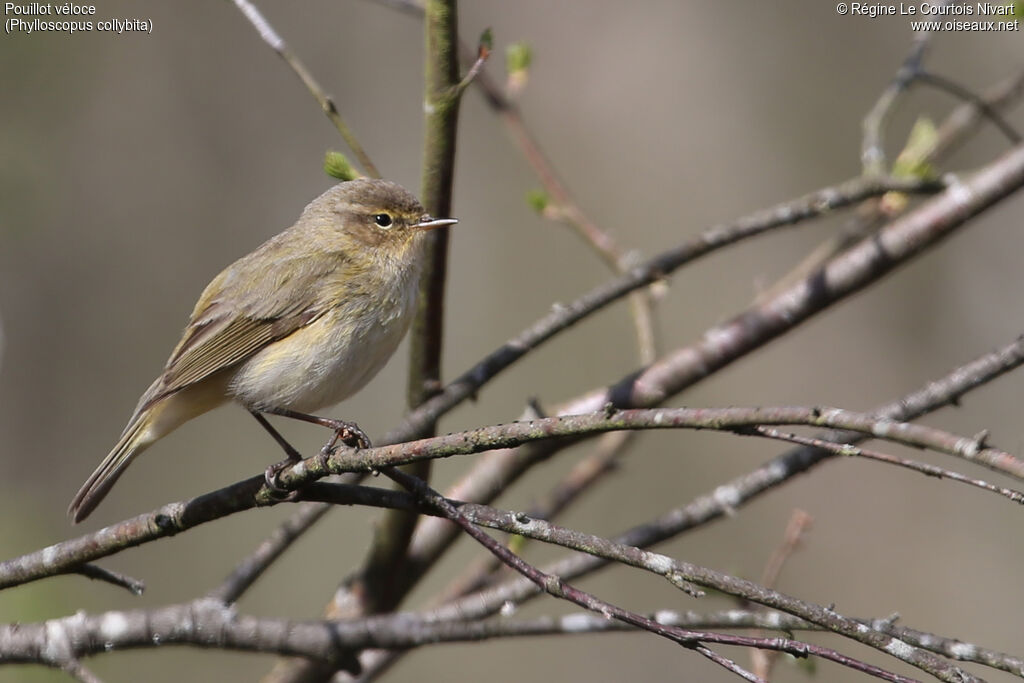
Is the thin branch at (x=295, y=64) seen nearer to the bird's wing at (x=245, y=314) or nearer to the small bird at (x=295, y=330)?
the small bird at (x=295, y=330)

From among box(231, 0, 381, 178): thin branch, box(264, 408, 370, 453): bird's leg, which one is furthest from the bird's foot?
box(231, 0, 381, 178): thin branch

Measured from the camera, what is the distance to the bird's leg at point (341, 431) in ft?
7.27

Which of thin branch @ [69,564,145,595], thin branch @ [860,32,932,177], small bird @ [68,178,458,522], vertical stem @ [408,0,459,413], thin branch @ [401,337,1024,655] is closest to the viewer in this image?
thin branch @ [401,337,1024,655]

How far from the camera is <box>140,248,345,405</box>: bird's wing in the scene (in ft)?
10.9

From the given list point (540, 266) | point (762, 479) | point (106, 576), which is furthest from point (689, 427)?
point (540, 266)

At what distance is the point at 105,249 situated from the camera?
25.3 ft

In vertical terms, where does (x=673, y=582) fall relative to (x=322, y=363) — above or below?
below

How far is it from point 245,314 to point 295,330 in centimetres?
21

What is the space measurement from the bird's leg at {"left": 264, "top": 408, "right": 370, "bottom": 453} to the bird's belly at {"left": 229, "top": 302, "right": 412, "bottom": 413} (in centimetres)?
3

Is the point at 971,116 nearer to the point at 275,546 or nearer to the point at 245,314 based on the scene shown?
the point at 245,314

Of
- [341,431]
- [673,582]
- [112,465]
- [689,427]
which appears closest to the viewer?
[689,427]

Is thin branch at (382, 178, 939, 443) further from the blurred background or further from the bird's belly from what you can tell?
the blurred background

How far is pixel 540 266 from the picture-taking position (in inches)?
302

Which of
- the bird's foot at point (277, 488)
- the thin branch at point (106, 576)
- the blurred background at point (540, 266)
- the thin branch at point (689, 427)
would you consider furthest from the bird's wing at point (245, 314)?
the blurred background at point (540, 266)
